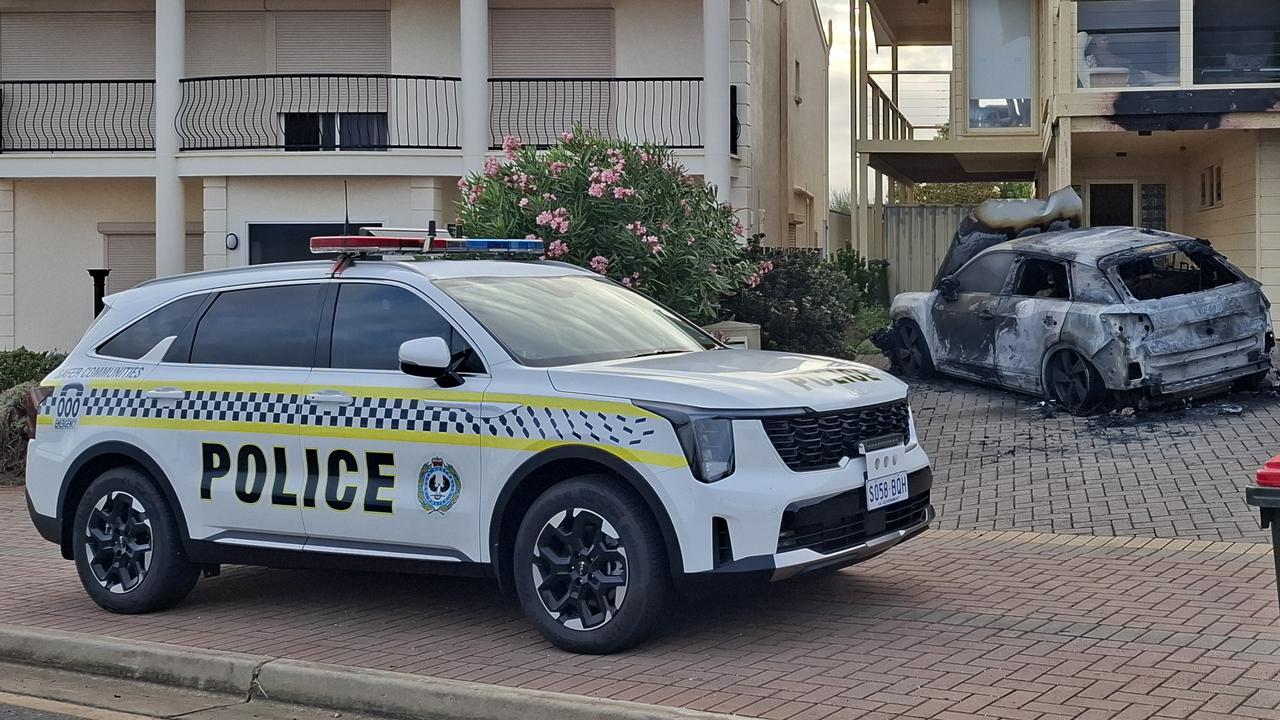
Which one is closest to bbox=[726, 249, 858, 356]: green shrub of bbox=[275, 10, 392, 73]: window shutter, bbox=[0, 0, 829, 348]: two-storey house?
bbox=[0, 0, 829, 348]: two-storey house

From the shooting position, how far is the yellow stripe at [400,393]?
6102mm

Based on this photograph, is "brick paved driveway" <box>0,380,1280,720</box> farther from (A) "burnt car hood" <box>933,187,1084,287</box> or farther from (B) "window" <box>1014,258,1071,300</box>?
(A) "burnt car hood" <box>933,187,1084,287</box>

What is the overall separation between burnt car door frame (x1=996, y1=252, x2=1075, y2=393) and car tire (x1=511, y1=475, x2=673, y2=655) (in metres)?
8.15

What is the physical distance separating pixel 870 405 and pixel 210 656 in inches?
119

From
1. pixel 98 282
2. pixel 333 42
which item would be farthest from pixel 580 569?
pixel 333 42

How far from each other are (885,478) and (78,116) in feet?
65.3

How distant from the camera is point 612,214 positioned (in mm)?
12609

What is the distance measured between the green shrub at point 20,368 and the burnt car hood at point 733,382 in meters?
11.1

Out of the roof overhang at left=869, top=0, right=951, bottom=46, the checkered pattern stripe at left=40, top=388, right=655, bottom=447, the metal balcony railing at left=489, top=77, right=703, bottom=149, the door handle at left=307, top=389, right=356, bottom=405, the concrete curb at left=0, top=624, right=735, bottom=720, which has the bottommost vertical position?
the concrete curb at left=0, top=624, right=735, bottom=720

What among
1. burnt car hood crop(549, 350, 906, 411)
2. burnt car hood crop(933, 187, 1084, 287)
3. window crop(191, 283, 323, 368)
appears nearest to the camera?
burnt car hood crop(549, 350, 906, 411)

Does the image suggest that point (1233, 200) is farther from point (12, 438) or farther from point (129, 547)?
point (129, 547)

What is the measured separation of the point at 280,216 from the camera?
71.1 ft

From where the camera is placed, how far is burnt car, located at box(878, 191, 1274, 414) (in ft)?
41.6

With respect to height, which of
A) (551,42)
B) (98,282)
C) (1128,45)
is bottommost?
(98,282)
